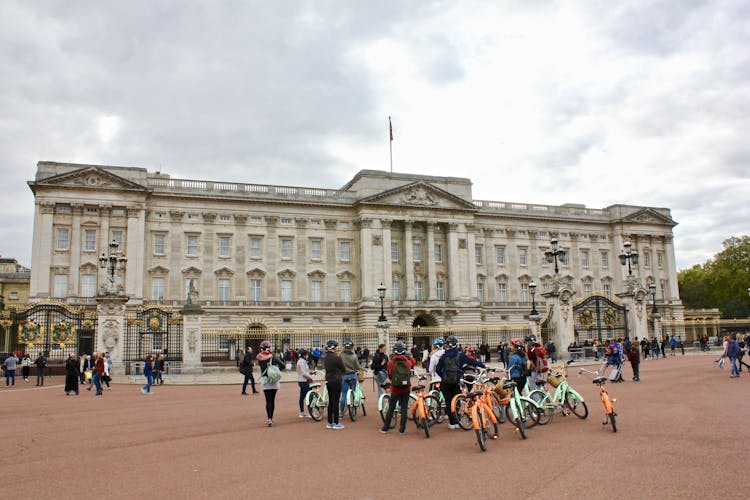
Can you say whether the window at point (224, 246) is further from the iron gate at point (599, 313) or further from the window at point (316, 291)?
the iron gate at point (599, 313)

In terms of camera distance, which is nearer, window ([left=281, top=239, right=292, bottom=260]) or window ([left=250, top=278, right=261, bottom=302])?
window ([left=250, top=278, right=261, bottom=302])

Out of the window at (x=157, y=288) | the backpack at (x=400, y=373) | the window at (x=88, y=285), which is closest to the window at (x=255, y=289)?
the window at (x=157, y=288)

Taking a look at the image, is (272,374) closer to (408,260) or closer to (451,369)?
(451,369)

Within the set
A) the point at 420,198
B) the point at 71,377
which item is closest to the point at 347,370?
the point at 71,377

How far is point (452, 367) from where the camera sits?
41.3 ft

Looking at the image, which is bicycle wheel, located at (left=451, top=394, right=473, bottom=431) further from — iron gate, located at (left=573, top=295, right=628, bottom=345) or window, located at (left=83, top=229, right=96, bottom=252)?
window, located at (left=83, top=229, right=96, bottom=252)

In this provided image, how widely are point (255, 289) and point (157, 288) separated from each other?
27.6ft

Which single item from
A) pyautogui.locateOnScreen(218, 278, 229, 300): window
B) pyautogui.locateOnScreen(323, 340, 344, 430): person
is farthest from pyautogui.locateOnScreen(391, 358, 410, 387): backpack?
pyautogui.locateOnScreen(218, 278, 229, 300): window

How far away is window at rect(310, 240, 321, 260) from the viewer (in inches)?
2293

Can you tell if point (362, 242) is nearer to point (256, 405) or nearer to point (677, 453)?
point (256, 405)

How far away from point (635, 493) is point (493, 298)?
57.7 metres

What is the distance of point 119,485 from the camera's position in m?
8.41

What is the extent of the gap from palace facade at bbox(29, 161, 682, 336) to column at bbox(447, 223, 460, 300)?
105 millimetres

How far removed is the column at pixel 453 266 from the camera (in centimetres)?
6012
